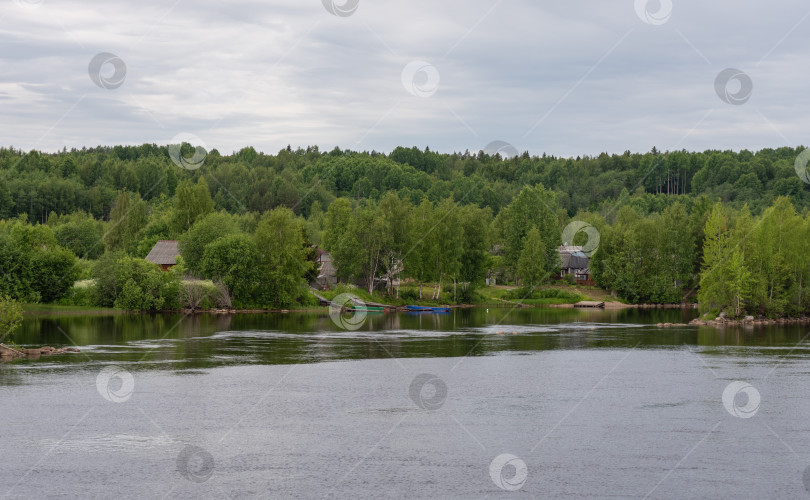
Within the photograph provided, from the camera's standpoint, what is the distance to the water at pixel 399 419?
88.1 ft

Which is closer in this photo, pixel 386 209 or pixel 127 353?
pixel 127 353

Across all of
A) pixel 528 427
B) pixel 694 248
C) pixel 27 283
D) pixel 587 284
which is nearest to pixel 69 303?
pixel 27 283

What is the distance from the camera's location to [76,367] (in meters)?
47.4

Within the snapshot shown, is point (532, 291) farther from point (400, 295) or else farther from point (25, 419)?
point (25, 419)

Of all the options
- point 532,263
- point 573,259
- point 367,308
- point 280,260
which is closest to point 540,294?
point 532,263

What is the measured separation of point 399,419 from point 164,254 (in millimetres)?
76742

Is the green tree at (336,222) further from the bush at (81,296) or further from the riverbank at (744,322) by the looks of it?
the riverbank at (744,322)

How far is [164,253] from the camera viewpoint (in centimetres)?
10656

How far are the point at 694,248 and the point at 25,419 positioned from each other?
108410 millimetres

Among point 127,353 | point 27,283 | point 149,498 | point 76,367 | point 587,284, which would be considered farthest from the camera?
point 587,284

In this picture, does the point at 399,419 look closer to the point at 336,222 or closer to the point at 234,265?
the point at 234,265

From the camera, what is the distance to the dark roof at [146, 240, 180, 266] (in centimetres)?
10525

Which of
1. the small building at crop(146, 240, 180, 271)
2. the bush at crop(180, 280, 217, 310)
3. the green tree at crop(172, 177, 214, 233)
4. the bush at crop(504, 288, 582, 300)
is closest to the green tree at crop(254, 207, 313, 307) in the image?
the bush at crop(180, 280, 217, 310)

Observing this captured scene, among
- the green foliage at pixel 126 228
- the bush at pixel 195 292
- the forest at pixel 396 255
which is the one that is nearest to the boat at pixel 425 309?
the forest at pixel 396 255
